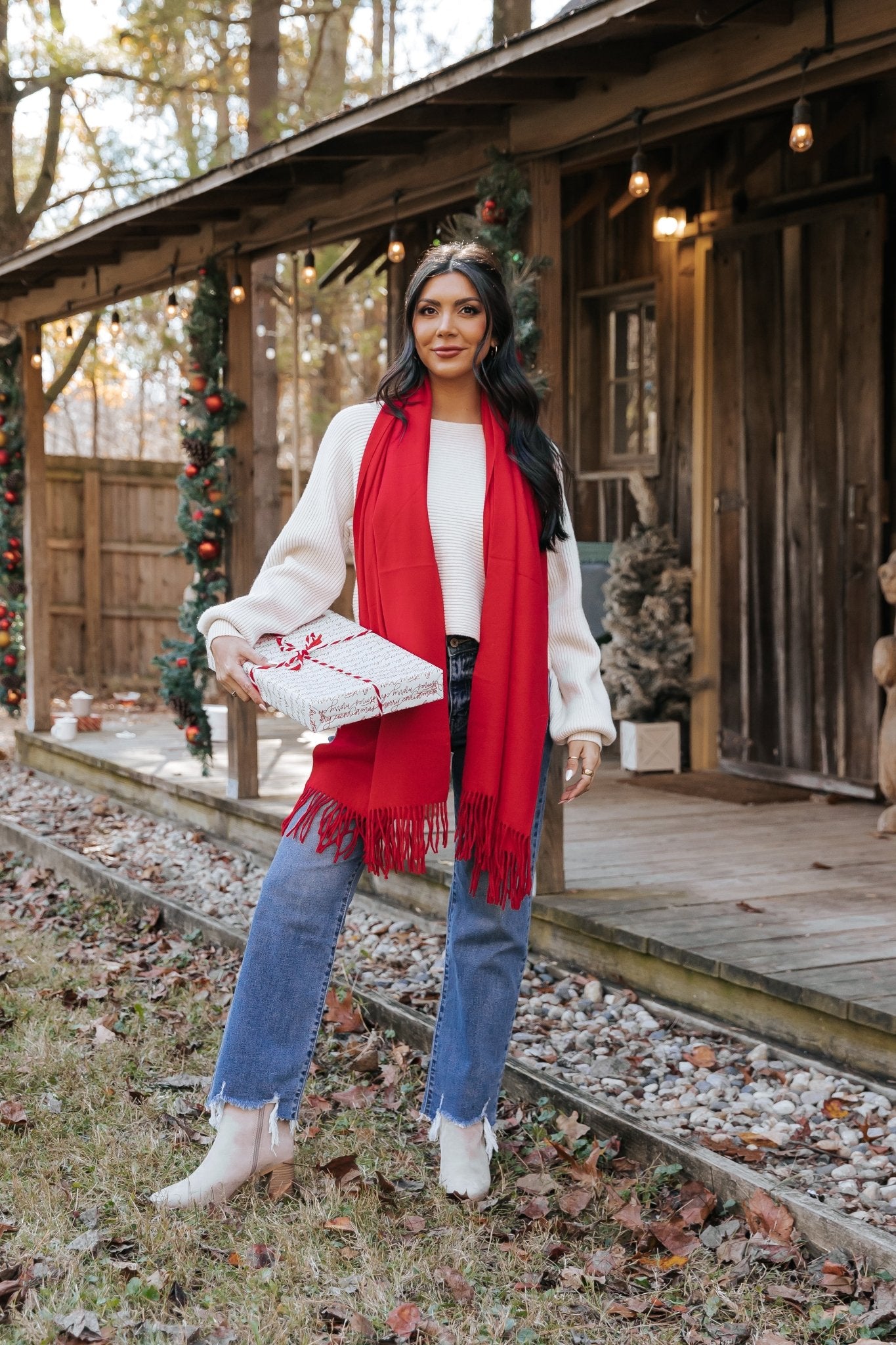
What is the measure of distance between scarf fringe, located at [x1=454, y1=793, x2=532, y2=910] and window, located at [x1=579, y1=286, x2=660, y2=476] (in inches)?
199

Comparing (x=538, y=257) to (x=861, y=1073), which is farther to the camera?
(x=538, y=257)

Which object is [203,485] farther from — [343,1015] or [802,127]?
[802,127]

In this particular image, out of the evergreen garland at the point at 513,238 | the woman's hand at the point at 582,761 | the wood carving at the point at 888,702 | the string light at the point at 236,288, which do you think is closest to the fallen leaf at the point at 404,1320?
the woman's hand at the point at 582,761

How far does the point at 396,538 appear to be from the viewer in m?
2.60

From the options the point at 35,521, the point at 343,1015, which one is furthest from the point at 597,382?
the point at 343,1015

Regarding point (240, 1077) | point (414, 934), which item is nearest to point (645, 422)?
point (414, 934)

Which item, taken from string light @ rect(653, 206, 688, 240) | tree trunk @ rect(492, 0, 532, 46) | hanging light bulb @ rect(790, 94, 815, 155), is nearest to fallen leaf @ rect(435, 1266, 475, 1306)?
hanging light bulb @ rect(790, 94, 815, 155)

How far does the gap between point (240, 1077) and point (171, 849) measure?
4.03m

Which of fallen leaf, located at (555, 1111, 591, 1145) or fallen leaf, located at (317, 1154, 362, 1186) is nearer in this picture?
fallen leaf, located at (317, 1154, 362, 1186)

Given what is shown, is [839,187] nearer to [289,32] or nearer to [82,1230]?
[82,1230]

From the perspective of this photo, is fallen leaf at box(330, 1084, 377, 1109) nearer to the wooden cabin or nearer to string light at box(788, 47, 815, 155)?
the wooden cabin

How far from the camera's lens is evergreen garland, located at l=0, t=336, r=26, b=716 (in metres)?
9.03

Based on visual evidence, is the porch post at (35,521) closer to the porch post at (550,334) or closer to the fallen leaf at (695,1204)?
the porch post at (550,334)

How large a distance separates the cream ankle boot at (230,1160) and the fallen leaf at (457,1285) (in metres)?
0.43
